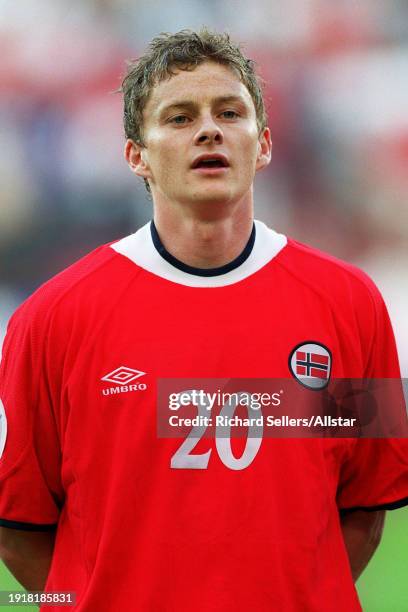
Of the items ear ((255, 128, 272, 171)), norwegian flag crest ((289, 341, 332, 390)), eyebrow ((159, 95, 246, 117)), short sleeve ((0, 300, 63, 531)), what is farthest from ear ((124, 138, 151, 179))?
norwegian flag crest ((289, 341, 332, 390))

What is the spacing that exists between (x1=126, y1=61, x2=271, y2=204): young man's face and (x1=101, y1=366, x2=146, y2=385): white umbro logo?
34 centimetres

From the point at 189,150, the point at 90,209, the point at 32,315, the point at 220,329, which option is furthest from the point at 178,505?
the point at 90,209

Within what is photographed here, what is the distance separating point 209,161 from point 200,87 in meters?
0.15

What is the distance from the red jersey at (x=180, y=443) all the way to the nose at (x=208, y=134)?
0.23 metres

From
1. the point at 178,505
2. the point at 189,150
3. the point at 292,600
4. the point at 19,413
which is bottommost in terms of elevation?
the point at 292,600

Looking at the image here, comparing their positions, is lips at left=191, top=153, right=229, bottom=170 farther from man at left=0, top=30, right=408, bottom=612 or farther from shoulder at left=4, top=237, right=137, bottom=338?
shoulder at left=4, top=237, right=137, bottom=338

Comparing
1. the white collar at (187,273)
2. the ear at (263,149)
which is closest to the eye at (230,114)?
the ear at (263,149)

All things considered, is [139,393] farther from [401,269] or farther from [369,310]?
[401,269]

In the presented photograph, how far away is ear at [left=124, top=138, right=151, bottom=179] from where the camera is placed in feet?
5.80

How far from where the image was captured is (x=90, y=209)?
4.03 metres

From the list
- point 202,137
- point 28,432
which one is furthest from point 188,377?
point 202,137

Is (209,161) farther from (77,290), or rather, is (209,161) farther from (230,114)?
(77,290)

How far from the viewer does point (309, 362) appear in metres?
1.65

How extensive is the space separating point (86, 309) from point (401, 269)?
2.69 metres
